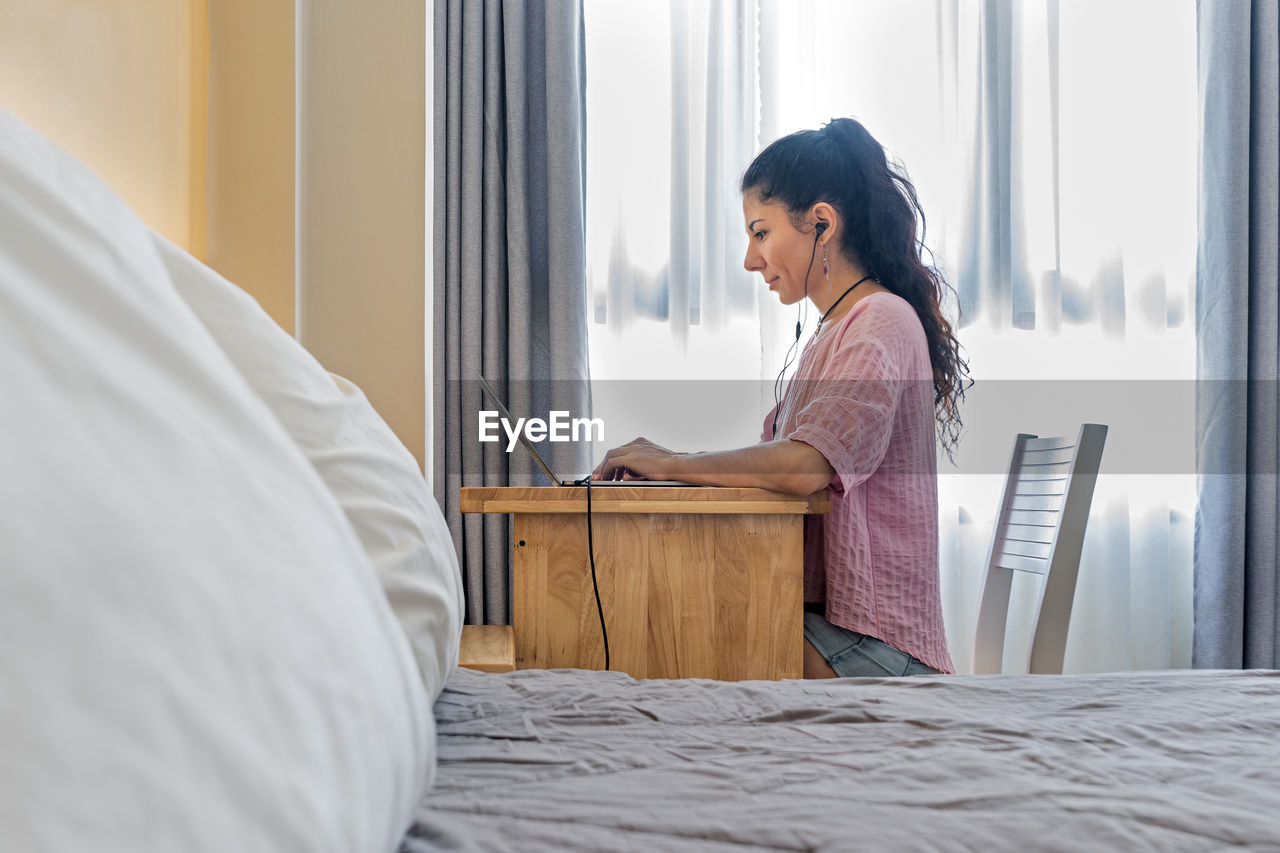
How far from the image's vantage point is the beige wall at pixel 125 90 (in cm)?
115

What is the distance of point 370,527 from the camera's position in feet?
1.44

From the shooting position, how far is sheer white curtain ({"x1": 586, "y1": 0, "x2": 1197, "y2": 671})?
2375 mm

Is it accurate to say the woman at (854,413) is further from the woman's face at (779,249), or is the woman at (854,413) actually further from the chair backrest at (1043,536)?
the chair backrest at (1043,536)

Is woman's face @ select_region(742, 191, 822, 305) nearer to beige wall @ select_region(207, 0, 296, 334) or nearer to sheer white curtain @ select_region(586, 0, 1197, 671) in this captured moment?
sheer white curtain @ select_region(586, 0, 1197, 671)

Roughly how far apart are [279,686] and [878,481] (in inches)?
45.9

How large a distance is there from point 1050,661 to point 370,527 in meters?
1.21

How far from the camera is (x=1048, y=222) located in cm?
242

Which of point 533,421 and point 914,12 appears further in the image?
point 914,12

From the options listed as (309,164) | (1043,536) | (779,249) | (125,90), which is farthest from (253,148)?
(1043,536)

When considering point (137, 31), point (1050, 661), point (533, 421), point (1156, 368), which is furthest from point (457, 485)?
point (1156, 368)

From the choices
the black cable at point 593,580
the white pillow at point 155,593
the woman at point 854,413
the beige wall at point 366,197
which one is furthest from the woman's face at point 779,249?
the white pillow at point 155,593

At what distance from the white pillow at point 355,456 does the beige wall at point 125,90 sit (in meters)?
0.98

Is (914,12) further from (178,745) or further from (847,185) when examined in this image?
(178,745)

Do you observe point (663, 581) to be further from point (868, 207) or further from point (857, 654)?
point (868, 207)
